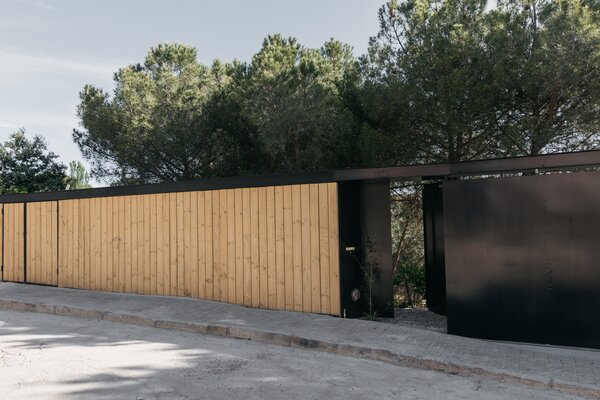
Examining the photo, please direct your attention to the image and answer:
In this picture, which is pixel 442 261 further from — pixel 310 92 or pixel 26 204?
pixel 26 204

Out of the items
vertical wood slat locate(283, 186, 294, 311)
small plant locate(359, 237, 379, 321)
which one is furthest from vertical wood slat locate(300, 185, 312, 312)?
small plant locate(359, 237, 379, 321)

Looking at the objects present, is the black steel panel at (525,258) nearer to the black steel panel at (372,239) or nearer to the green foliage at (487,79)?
the black steel panel at (372,239)

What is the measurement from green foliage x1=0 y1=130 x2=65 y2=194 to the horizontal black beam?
17.2 meters

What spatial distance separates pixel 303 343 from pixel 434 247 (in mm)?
3406

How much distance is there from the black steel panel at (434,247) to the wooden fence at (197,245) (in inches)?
74.8

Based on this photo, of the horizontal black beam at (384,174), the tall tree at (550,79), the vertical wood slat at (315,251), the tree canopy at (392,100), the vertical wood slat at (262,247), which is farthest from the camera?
the tree canopy at (392,100)

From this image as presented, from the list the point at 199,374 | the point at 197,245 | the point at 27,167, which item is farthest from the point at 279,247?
→ the point at 27,167

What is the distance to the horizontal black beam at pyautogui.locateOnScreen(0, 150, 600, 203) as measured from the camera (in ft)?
21.6

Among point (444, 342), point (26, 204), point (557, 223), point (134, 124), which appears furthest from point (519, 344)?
point (134, 124)

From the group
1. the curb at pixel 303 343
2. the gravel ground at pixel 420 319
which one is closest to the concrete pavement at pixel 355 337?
the curb at pixel 303 343

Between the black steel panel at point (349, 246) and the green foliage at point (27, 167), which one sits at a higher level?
the green foliage at point (27, 167)

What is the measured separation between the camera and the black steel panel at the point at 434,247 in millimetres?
8828

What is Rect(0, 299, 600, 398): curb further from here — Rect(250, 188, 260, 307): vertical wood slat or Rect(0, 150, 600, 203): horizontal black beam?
Rect(0, 150, 600, 203): horizontal black beam

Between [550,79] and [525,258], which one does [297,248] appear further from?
[550,79]
